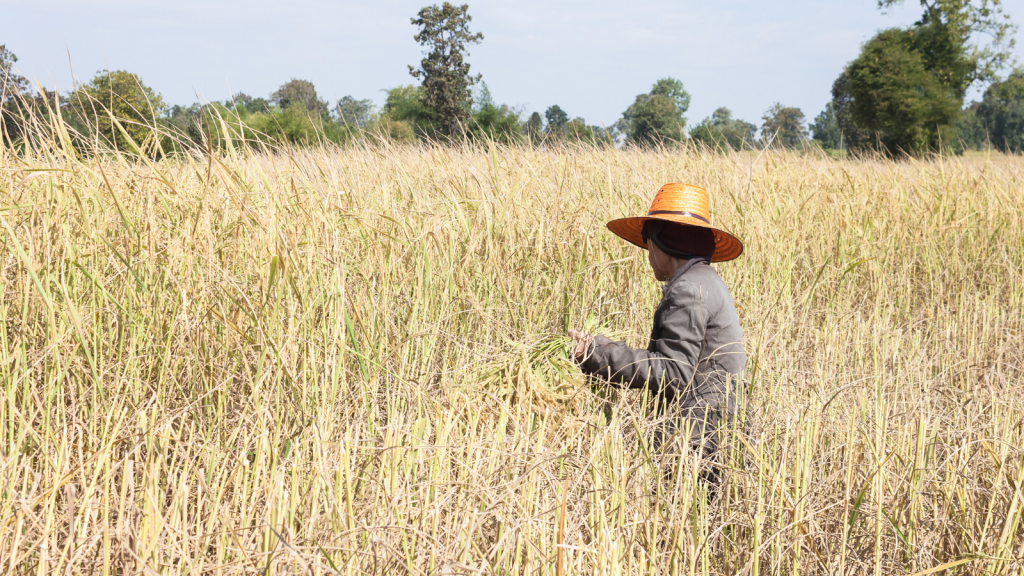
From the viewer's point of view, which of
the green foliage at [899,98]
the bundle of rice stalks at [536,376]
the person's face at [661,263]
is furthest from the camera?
the green foliage at [899,98]

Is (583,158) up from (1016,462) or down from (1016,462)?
up

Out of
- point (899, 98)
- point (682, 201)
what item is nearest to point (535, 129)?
point (682, 201)

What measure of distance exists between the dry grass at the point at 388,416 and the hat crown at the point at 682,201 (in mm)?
469

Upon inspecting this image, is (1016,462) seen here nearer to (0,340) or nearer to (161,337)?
(161,337)

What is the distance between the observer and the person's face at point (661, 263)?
6.84 ft

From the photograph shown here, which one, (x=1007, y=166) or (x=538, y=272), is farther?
(x=1007, y=166)

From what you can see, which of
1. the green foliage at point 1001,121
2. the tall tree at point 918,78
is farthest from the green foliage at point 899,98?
the green foliage at point 1001,121

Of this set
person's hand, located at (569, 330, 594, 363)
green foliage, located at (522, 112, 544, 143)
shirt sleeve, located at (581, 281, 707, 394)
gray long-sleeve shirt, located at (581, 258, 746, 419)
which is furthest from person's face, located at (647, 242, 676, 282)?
green foliage, located at (522, 112, 544, 143)

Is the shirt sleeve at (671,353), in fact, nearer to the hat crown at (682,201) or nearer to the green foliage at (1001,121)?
the hat crown at (682,201)

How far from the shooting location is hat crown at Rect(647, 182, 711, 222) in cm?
202

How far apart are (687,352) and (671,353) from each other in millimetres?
49

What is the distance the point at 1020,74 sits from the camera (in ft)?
95.3

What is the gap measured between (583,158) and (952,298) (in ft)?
7.97

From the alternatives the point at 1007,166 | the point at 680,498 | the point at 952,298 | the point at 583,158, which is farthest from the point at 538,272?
the point at 1007,166
